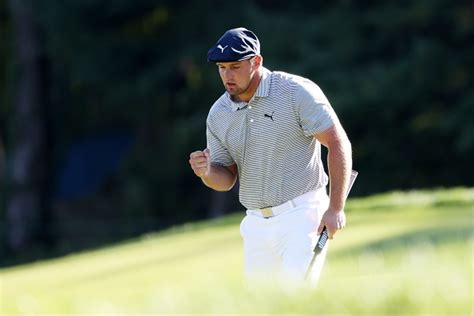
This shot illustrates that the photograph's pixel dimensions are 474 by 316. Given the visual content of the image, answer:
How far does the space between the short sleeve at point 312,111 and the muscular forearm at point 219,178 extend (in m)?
0.62

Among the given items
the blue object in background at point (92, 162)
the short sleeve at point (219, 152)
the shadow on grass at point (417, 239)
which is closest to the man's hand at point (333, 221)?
the short sleeve at point (219, 152)

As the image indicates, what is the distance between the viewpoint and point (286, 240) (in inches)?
295

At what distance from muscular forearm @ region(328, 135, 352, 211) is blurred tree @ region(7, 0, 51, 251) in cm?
2687

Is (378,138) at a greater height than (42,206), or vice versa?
(378,138)

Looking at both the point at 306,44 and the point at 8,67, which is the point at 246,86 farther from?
the point at 8,67

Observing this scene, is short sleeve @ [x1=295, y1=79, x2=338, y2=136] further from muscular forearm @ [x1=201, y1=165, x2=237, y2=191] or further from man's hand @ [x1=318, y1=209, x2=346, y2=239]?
muscular forearm @ [x1=201, y1=165, x2=237, y2=191]

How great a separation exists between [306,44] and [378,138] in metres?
3.11

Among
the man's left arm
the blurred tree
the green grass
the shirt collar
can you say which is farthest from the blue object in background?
the man's left arm

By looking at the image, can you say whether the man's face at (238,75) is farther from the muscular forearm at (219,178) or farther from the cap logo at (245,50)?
the muscular forearm at (219,178)

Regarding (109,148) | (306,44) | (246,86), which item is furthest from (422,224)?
(109,148)

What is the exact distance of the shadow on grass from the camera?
10.3 m

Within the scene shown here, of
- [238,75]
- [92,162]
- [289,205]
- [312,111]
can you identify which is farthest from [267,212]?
[92,162]

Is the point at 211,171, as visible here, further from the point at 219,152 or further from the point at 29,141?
the point at 29,141

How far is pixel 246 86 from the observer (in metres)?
7.50
